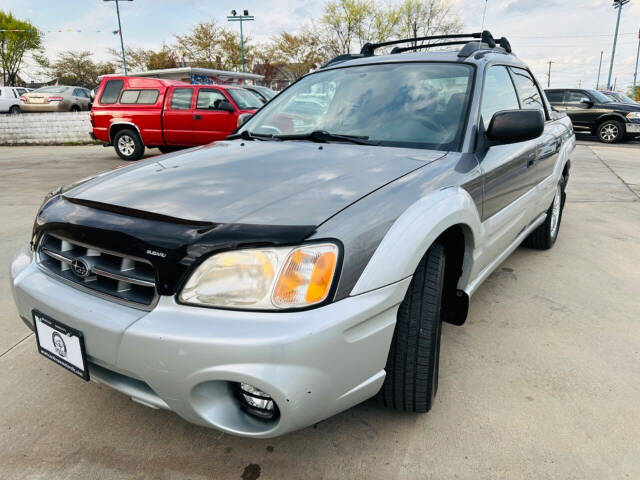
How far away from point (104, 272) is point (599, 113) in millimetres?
14612

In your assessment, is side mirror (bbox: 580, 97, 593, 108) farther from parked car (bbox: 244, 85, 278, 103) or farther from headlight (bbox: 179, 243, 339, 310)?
headlight (bbox: 179, 243, 339, 310)

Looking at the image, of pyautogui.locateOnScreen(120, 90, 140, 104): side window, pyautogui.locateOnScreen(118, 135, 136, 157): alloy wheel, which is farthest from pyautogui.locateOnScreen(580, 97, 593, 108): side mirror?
pyautogui.locateOnScreen(118, 135, 136, 157): alloy wheel

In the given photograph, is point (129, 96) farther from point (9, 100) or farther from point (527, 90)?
point (9, 100)

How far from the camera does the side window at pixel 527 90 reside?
2970 millimetres

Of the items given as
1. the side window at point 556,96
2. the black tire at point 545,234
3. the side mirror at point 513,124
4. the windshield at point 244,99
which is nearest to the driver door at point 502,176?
the side mirror at point 513,124

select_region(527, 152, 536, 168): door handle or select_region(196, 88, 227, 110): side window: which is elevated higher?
select_region(196, 88, 227, 110): side window

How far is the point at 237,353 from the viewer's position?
4.00ft

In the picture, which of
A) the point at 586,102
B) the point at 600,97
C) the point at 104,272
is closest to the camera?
the point at 104,272

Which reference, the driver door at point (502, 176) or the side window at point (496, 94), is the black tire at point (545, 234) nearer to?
the driver door at point (502, 176)

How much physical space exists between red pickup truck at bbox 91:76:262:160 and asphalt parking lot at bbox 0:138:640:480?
6.74 meters

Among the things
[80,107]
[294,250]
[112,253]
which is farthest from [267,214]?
[80,107]

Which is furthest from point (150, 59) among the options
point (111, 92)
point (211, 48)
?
point (111, 92)

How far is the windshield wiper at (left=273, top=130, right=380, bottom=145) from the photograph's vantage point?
2158mm

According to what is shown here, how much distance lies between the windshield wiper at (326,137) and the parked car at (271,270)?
0.08ft
